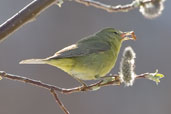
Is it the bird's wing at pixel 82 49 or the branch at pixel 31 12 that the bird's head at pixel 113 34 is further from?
the branch at pixel 31 12

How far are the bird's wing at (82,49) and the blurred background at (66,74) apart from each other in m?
3.56

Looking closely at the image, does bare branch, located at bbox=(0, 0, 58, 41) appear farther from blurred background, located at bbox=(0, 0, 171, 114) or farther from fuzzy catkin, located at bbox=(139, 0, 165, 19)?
blurred background, located at bbox=(0, 0, 171, 114)

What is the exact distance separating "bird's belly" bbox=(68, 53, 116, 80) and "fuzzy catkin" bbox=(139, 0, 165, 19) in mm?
1358

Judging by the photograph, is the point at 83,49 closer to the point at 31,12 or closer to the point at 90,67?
the point at 90,67

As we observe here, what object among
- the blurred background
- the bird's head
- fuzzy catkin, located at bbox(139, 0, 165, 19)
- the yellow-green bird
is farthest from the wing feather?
the blurred background

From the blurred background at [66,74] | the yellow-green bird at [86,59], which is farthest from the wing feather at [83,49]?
the blurred background at [66,74]

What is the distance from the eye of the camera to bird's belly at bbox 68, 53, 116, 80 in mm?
3662

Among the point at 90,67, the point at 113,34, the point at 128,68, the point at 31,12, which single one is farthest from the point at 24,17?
the point at 113,34

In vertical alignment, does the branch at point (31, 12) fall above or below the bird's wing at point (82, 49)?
below

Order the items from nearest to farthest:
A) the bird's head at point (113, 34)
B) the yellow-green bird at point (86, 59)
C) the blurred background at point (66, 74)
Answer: the yellow-green bird at point (86, 59) → the bird's head at point (113, 34) → the blurred background at point (66, 74)

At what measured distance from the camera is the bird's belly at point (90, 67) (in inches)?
144

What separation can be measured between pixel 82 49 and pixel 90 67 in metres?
0.24

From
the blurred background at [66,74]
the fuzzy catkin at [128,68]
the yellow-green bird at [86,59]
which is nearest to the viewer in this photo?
the fuzzy catkin at [128,68]

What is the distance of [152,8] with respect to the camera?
2.32 meters
